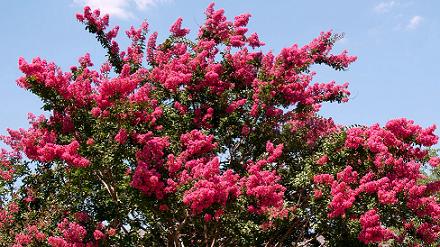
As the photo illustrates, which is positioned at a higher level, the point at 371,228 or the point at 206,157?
the point at 206,157

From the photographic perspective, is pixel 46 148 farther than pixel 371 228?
No

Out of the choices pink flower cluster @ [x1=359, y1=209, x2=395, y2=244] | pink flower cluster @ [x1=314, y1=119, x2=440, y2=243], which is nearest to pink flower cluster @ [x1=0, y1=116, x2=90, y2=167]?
pink flower cluster @ [x1=314, y1=119, x2=440, y2=243]

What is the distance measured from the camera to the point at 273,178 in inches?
409

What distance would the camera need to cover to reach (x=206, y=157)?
11.0 meters

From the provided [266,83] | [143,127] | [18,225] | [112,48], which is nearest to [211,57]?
[266,83]

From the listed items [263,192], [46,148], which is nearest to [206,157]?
[263,192]

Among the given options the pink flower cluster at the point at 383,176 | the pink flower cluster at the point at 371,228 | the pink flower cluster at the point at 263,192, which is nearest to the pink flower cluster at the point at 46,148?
the pink flower cluster at the point at 263,192

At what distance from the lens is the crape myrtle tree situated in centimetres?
980

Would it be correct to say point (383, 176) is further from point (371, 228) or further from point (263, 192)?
point (263, 192)

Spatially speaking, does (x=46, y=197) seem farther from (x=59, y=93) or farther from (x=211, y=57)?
(x=211, y=57)

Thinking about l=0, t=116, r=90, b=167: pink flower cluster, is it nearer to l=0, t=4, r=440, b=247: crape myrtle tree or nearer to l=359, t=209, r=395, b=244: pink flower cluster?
l=0, t=4, r=440, b=247: crape myrtle tree

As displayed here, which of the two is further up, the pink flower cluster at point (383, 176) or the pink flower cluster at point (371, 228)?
the pink flower cluster at point (383, 176)

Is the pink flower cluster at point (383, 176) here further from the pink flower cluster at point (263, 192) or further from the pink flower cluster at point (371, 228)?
the pink flower cluster at point (263, 192)

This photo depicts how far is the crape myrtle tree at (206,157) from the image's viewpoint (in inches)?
386
